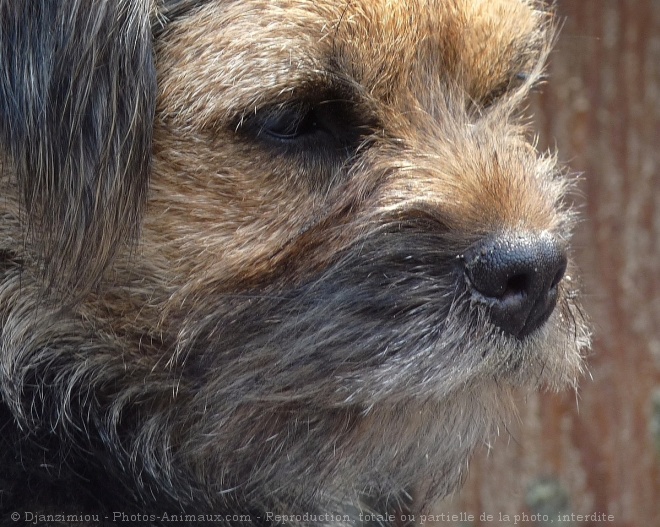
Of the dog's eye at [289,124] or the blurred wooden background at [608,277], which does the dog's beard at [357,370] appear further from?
the blurred wooden background at [608,277]

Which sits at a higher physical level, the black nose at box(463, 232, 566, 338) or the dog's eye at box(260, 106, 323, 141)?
the dog's eye at box(260, 106, 323, 141)

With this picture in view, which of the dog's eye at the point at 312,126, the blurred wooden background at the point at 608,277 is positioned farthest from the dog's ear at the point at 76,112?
the blurred wooden background at the point at 608,277

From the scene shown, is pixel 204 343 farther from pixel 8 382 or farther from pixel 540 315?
pixel 540 315

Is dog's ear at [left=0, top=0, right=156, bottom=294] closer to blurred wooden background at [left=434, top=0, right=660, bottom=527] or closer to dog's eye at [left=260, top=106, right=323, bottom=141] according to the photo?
dog's eye at [left=260, top=106, right=323, bottom=141]

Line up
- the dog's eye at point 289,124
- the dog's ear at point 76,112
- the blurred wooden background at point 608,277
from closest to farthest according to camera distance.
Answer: the dog's ear at point 76,112
the dog's eye at point 289,124
the blurred wooden background at point 608,277

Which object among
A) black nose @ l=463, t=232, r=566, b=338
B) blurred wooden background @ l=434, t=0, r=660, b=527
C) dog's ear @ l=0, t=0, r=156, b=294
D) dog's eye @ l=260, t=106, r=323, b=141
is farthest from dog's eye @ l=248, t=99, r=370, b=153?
blurred wooden background @ l=434, t=0, r=660, b=527

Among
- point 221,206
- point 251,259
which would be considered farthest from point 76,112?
point 251,259

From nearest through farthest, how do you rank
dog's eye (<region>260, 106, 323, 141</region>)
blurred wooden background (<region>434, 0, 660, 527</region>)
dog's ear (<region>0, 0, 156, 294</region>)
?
dog's ear (<region>0, 0, 156, 294</region>) → dog's eye (<region>260, 106, 323, 141</region>) → blurred wooden background (<region>434, 0, 660, 527</region>)

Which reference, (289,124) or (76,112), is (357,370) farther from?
(76,112)
